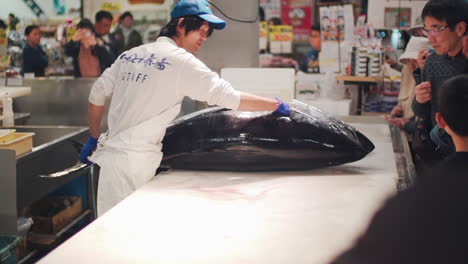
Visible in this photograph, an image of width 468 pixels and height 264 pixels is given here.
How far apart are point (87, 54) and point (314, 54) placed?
291cm

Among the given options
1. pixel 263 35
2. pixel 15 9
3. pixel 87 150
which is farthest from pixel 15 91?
pixel 263 35

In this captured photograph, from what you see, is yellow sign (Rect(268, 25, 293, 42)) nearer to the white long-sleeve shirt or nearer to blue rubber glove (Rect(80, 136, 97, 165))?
blue rubber glove (Rect(80, 136, 97, 165))

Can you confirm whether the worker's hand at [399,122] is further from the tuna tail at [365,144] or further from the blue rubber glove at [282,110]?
the blue rubber glove at [282,110]

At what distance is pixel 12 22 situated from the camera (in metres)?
6.99

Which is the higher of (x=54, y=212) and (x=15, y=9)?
(x=15, y=9)

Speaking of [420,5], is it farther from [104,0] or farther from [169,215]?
[169,215]

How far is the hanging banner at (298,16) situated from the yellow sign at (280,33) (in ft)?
0.31

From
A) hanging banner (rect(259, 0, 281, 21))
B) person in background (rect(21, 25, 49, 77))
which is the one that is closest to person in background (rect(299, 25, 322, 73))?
hanging banner (rect(259, 0, 281, 21))

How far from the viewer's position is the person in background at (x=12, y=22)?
695 centimetres

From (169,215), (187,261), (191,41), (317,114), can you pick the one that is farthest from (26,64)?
(187,261)

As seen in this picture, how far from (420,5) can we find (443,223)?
19.9 ft

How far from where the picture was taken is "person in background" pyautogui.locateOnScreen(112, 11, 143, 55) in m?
6.98

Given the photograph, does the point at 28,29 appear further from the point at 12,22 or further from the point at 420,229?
the point at 420,229

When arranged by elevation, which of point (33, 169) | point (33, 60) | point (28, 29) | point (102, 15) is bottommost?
point (33, 169)
